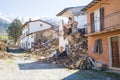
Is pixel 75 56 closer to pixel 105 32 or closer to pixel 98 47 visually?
pixel 98 47

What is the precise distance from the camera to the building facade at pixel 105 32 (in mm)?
19516

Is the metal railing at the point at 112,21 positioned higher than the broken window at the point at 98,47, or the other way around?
the metal railing at the point at 112,21

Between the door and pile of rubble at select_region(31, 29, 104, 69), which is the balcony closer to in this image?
the door

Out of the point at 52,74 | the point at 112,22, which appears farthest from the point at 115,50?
the point at 52,74

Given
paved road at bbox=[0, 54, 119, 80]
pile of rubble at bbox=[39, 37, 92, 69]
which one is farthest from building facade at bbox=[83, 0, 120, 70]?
pile of rubble at bbox=[39, 37, 92, 69]

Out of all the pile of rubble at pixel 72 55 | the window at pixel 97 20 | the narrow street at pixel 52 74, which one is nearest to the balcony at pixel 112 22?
the window at pixel 97 20

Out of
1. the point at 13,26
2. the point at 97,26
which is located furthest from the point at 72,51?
the point at 13,26

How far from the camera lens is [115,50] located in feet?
65.7

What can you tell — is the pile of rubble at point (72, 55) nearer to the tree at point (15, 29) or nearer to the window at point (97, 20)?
the window at point (97, 20)

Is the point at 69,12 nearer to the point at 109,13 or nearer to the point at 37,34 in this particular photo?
the point at 37,34

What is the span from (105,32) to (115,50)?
6.07 ft

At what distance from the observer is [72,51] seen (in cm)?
3100

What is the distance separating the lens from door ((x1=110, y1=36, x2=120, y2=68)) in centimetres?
1952

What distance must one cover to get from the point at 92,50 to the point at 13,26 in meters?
58.0
